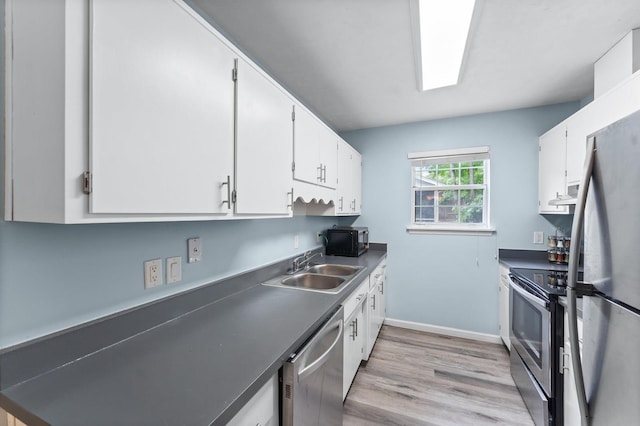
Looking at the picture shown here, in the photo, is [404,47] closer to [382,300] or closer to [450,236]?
[450,236]

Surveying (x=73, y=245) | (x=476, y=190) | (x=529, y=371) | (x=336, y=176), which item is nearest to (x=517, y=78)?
(x=476, y=190)

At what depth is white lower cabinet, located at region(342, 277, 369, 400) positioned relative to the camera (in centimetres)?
171

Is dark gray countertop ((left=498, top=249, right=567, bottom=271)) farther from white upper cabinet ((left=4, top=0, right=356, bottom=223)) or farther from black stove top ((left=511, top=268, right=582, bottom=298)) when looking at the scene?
white upper cabinet ((left=4, top=0, right=356, bottom=223))

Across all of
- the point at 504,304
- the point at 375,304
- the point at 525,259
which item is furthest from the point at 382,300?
the point at 525,259

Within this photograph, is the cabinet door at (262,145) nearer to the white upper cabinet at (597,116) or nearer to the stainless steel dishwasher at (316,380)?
the stainless steel dishwasher at (316,380)

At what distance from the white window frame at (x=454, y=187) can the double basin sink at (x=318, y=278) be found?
1.15 m

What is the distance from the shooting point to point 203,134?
983 mm

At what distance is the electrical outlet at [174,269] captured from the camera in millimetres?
1166

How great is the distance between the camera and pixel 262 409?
84 centimetres

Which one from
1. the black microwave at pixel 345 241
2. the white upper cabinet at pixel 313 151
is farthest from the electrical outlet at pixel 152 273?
the black microwave at pixel 345 241

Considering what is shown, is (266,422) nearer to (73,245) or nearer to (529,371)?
(73,245)

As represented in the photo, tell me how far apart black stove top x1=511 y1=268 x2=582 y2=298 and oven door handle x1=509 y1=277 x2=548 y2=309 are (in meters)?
0.05

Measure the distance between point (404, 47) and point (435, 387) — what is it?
250 cm

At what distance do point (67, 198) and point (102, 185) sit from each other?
0.08m
